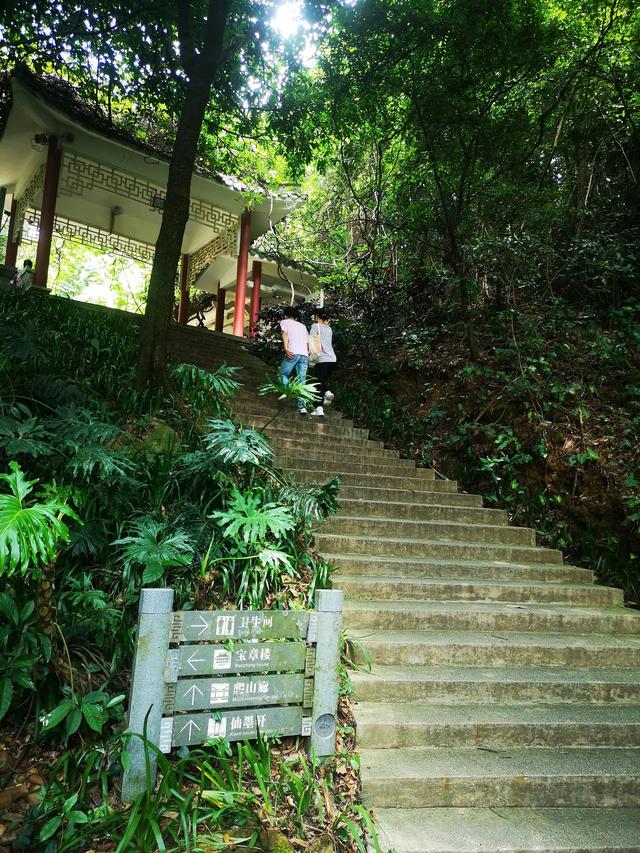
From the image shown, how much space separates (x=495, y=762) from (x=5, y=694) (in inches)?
89.5

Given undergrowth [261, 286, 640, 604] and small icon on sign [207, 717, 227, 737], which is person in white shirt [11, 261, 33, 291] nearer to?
undergrowth [261, 286, 640, 604]

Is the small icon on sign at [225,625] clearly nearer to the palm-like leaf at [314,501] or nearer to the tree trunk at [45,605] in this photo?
the tree trunk at [45,605]

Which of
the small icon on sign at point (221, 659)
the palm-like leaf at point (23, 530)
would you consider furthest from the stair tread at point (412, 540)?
the palm-like leaf at point (23, 530)

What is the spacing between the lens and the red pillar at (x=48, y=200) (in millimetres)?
9023

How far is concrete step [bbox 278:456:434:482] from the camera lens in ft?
18.3

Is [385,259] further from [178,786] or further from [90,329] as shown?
[178,786]

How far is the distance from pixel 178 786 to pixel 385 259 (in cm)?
1050

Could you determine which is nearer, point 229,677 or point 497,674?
point 229,677

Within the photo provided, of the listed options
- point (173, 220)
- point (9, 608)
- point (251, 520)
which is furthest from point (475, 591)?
point (173, 220)

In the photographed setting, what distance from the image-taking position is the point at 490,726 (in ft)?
9.00

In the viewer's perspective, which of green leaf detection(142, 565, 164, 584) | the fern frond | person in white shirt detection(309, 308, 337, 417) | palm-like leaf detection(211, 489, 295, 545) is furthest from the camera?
person in white shirt detection(309, 308, 337, 417)

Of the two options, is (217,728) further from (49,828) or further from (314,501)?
(314,501)

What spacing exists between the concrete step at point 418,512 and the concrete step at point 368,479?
317 millimetres

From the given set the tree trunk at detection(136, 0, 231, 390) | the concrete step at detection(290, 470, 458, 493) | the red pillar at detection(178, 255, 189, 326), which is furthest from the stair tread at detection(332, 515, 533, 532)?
the red pillar at detection(178, 255, 189, 326)
